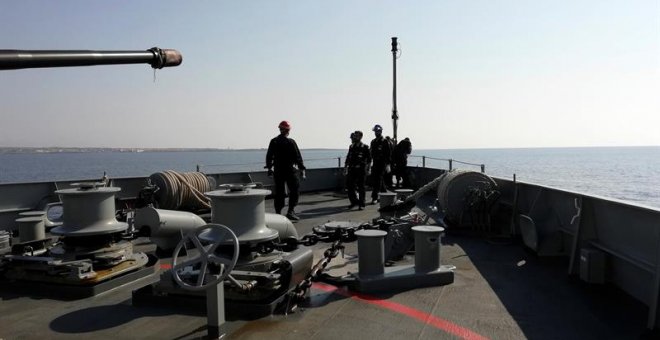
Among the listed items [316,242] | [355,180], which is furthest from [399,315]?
[355,180]

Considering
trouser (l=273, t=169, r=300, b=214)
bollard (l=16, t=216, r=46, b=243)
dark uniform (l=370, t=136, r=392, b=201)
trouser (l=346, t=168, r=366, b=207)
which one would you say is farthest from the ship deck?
dark uniform (l=370, t=136, r=392, b=201)

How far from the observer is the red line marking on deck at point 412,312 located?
3701 millimetres

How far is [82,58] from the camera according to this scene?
3133mm

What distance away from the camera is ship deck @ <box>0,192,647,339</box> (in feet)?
12.2

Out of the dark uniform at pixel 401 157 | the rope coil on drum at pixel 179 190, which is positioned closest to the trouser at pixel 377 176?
the dark uniform at pixel 401 157

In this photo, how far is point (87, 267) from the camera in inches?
191

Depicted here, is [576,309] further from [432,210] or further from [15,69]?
[15,69]

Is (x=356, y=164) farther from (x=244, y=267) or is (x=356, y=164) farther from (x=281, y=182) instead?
(x=244, y=267)

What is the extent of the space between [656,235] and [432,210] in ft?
11.5

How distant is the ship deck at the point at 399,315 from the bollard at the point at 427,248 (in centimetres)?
26

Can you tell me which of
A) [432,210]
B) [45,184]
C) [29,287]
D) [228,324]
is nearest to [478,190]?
[432,210]

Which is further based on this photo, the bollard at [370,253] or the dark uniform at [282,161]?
the dark uniform at [282,161]

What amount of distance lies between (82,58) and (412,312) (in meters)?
3.19

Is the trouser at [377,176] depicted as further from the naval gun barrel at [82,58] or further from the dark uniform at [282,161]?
the naval gun barrel at [82,58]
